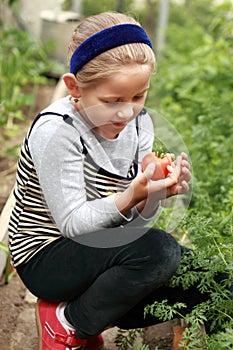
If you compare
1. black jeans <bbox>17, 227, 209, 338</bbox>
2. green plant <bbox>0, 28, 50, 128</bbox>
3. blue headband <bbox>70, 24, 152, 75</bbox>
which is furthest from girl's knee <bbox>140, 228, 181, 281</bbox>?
green plant <bbox>0, 28, 50, 128</bbox>

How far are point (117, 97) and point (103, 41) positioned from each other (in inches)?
7.9

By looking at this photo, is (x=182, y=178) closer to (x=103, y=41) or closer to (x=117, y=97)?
(x=117, y=97)

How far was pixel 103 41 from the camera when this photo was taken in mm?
2521

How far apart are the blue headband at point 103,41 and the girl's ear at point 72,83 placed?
0.03 m

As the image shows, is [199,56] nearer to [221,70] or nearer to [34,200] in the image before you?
[221,70]

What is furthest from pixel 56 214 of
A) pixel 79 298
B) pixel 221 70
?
pixel 221 70

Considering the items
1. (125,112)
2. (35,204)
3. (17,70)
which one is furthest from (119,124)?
(17,70)

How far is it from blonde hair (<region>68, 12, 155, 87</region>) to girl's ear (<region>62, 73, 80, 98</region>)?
2 centimetres

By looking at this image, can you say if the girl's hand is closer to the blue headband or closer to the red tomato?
the red tomato

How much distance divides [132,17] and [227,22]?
161 inches

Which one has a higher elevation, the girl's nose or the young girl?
the girl's nose

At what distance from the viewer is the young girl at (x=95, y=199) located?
2.53 meters

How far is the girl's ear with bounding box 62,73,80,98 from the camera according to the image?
2.57 m

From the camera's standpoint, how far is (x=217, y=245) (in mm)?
2709
